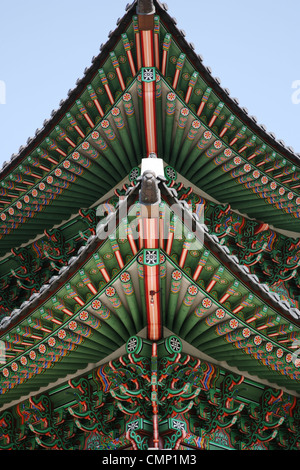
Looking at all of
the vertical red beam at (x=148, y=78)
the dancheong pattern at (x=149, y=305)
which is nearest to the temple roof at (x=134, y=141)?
the dancheong pattern at (x=149, y=305)

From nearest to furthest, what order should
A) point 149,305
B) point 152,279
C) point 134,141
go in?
1. point 152,279
2. point 149,305
3. point 134,141

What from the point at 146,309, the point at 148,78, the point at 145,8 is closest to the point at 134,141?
the point at 148,78

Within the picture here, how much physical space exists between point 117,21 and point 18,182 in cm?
344

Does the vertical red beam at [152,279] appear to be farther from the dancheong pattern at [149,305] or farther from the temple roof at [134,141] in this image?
the temple roof at [134,141]

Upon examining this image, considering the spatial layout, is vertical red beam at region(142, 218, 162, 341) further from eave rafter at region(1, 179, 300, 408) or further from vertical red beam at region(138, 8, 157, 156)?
vertical red beam at region(138, 8, 157, 156)

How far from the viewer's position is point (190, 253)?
8719 mm

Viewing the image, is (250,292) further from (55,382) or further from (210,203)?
(210,203)

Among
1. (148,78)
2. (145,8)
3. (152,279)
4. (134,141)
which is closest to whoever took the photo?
(152,279)

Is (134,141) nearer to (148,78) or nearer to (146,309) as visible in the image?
(148,78)

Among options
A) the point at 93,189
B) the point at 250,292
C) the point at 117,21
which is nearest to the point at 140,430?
the point at 250,292

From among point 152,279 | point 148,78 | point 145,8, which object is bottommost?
point 152,279

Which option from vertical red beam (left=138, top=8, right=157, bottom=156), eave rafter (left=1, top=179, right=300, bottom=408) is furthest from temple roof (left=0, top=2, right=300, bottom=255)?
eave rafter (left=1, top=179, right=300, bottom=408)
